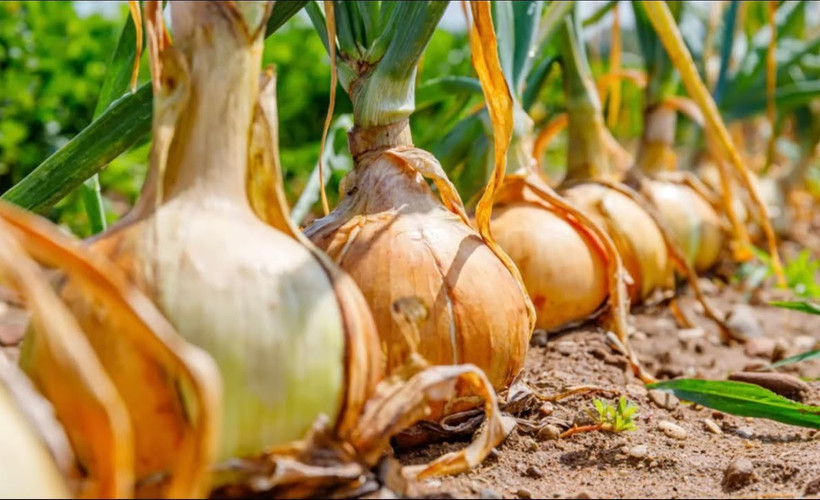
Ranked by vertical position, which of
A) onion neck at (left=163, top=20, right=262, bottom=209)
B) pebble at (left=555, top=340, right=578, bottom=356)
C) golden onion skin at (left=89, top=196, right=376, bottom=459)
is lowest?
pebble at (left=555, top=340, right=578, bottom=356)

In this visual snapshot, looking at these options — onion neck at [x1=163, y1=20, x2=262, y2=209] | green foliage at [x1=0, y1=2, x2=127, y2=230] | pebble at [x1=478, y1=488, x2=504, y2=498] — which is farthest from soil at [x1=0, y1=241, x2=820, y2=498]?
green foliage at [x1=0, y1=2, x2=127, y2=230]

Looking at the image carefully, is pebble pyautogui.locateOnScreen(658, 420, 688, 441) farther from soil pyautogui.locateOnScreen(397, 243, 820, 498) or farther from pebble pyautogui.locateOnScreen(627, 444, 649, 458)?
pebble pyautogui.locateOnScreen(627, 444, 649, 458)

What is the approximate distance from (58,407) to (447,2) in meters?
0.56

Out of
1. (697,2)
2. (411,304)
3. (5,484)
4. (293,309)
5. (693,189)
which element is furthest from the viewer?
(697,2)

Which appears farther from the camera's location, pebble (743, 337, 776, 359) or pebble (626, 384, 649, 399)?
pebble (743, 337, 776, 359)

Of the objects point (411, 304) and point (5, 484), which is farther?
point (411, 304)

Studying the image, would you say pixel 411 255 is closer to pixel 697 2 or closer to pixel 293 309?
pixel 293 309

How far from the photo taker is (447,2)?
1048 mm

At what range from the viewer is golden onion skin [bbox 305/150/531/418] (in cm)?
107

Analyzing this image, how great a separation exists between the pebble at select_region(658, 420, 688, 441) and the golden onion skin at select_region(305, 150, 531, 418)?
0.77 ft

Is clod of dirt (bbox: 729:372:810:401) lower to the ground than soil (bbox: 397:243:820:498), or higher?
lower

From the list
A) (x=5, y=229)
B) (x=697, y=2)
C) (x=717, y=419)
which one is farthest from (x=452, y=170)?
(x=5, y=229)

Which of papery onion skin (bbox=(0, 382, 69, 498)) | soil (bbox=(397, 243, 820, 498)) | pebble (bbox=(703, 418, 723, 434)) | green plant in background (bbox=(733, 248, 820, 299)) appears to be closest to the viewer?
papery onion skin (bbox=(0, 382, 69, 498))

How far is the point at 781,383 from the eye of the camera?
4.83 ft
